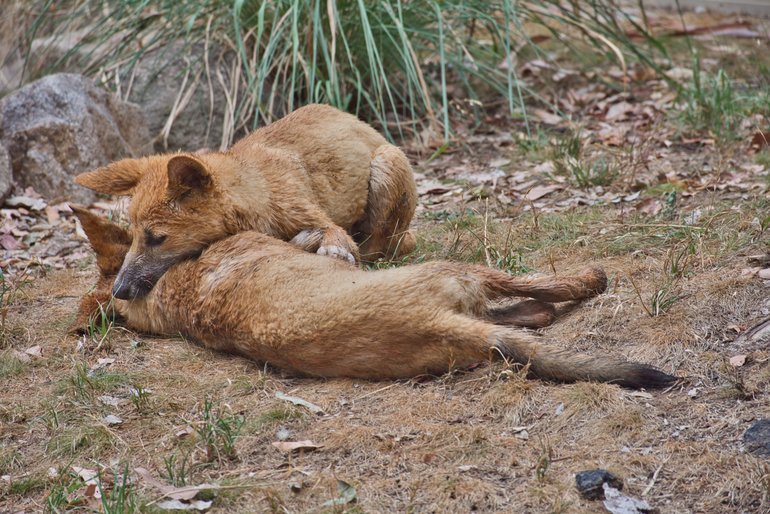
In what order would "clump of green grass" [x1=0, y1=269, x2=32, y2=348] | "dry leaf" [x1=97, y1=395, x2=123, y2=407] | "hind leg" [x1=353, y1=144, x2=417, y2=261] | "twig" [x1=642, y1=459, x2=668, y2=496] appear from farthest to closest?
"hind leg" [x1=353, y1=144, x2=417, y2=261] < "clump of green grass" [x1=0, y1=269, x2=32, y2=348] < "dry leaf" [x1=97, y1=395, x2=123, y2=407] < "twig" [x1=642, y1=459, x2=668, y2=496]

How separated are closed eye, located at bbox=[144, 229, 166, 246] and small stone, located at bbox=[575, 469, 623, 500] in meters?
2.88

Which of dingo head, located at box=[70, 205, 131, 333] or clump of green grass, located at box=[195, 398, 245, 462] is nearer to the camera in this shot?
clump of green grass, located at box=[195, 398, 245, 462]

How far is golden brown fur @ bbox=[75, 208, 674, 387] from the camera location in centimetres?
450

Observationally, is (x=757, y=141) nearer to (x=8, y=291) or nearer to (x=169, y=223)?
(x=169, y=223)

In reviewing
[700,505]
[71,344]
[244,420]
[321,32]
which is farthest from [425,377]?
[321,32]

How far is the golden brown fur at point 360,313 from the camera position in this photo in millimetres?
4496

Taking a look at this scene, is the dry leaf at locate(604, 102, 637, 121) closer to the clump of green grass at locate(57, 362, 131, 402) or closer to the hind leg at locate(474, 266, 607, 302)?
the hind leg at locate(474, 266, 607, 302)

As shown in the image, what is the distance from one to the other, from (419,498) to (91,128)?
579cm

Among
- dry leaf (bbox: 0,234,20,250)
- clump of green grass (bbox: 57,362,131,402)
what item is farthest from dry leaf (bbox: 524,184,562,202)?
dry leaf (bbox: 0,234,20,250)

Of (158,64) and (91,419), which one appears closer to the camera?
(91,419)

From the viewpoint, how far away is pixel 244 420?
4379 mm

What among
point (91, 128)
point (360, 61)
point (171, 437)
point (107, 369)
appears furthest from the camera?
point (360, 61)

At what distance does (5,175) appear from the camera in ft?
26.2

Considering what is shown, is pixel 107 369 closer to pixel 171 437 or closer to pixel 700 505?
pixel 171 437
